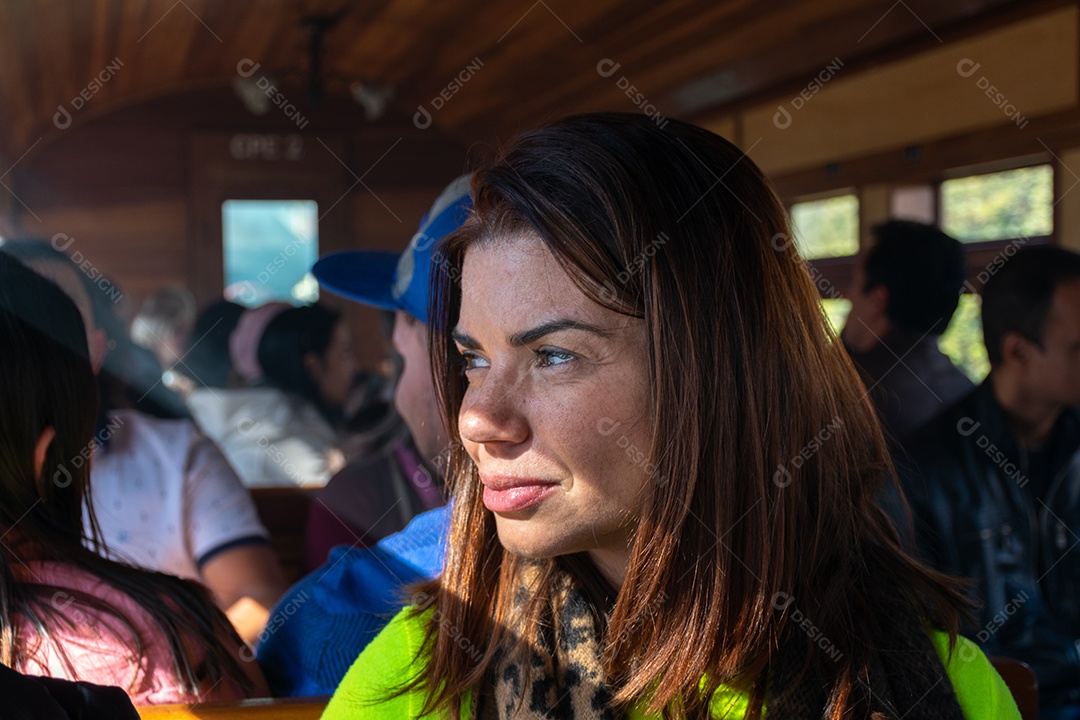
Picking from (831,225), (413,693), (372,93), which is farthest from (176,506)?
(372,93)

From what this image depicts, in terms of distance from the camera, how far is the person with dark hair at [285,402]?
14.6 ft

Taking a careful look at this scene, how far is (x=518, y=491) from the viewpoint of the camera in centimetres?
102

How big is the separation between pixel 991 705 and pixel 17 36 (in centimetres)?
607

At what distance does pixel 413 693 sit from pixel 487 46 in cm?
587

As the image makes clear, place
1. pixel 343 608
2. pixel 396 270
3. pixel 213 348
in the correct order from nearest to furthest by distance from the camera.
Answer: pixel 343 608 < pixel 396 270 < pixel 213 348

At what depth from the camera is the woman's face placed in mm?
1019

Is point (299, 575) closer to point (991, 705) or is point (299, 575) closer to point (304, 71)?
point (991, 705)

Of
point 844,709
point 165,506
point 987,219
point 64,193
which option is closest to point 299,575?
point 165,506

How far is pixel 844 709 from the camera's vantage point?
1.07 meters

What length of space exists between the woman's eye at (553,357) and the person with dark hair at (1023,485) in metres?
1.89

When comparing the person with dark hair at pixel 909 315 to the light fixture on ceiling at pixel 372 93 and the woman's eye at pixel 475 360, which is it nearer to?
the woman's eye at pixel 475 360

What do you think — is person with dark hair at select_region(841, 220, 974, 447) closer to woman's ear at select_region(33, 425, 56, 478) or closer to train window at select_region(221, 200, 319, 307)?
woman's ear at select_region(33, 425, 56, 478)

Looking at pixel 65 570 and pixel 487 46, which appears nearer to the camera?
pixel 65 570

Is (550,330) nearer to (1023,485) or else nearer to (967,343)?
(1023,485)
